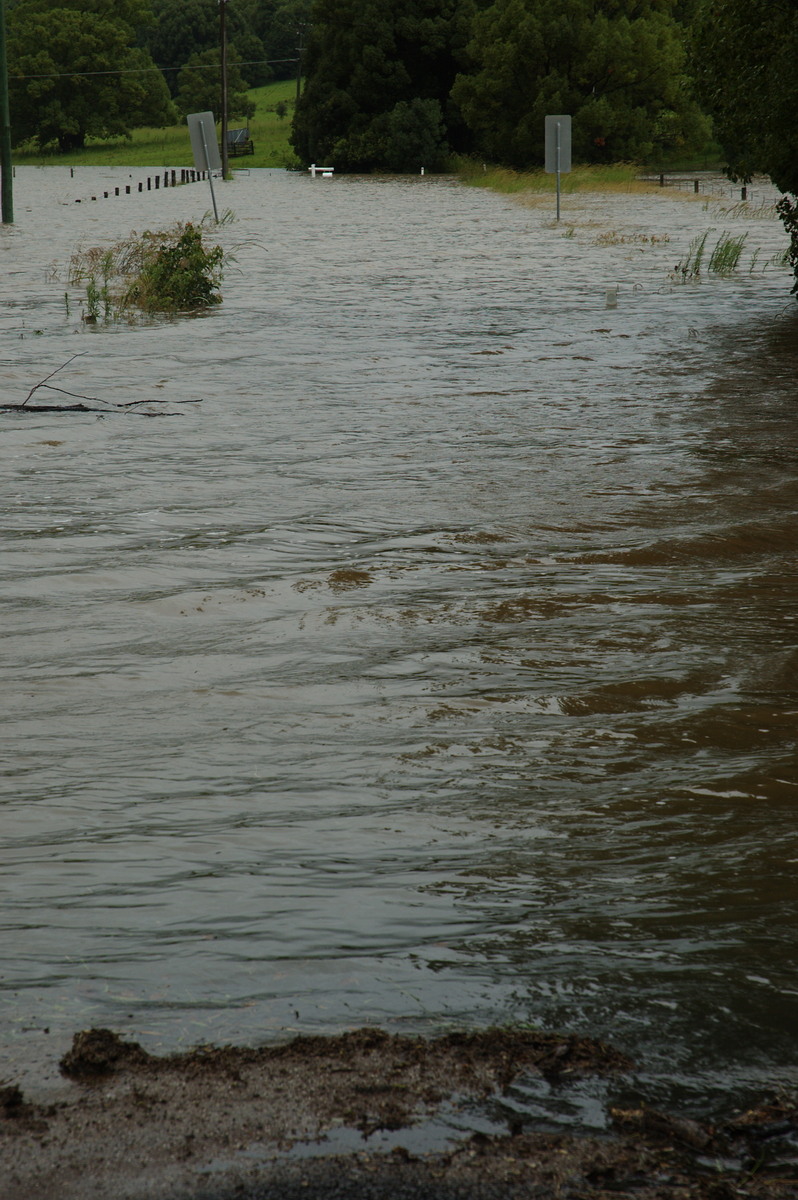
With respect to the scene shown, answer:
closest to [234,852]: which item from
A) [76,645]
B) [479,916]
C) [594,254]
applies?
[479,916]

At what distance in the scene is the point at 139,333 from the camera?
15875 millimetres

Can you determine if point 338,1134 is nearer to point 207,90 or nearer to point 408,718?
point 408,718

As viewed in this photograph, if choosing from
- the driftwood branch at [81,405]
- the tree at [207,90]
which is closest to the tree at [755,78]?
the driftwood branch at [81,405]

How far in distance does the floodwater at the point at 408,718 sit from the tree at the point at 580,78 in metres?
58.0

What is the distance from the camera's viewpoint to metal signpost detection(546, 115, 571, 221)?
33344 millimetres

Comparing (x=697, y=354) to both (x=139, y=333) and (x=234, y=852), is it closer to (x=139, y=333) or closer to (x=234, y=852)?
(x=139, y=333)

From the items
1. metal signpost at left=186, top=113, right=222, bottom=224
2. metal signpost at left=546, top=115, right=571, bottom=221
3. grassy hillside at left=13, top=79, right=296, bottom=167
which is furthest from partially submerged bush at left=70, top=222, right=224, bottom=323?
grassy hillside at left=13, top=79, right=296, bottom=167

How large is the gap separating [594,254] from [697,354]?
13.0 metres

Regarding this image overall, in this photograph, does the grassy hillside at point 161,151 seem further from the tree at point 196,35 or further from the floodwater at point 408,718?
the floodwater at point 408,718

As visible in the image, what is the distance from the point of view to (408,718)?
457 cm

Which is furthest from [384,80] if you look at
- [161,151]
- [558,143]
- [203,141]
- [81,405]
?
[81,405]

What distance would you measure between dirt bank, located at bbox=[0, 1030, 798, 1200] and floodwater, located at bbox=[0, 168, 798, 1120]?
114 millimetres

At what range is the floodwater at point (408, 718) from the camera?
297cm

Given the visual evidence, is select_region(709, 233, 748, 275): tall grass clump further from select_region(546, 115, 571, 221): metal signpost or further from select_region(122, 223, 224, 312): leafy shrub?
select_region(546, 115, 571, 221): metal signpost
